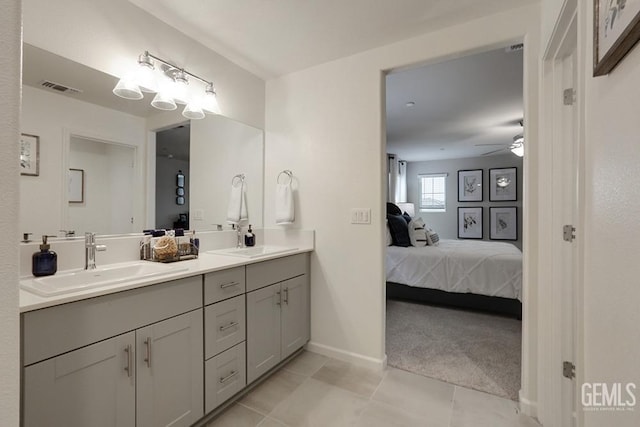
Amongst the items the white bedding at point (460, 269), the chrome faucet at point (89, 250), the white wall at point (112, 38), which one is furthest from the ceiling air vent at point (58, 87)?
the white bedding at point (460, 269)

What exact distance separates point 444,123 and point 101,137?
3.98 metres

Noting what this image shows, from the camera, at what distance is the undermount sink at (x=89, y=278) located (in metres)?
1.14

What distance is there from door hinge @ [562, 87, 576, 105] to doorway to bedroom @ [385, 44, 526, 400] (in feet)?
2.45

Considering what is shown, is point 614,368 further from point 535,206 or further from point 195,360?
point 195,360

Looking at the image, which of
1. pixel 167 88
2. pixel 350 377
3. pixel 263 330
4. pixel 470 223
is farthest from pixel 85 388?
pixel 470 223

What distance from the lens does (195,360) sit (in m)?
1.50

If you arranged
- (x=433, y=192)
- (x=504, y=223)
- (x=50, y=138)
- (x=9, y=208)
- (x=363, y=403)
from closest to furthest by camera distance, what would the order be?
(x=9, y=208) → (x=50, y=138) → (x=363, y=403) → (x=504, y=223) → (x=433, y=192)

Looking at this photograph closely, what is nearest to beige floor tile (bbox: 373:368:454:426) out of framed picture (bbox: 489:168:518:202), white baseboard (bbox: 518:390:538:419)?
white baseboard (bbox: 518:390:538:419)

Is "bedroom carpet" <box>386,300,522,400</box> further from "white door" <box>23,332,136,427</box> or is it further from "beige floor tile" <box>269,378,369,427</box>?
"white door" <box>23,332,136,427</box>

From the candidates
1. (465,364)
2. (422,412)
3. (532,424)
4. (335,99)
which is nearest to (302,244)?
(335,99)

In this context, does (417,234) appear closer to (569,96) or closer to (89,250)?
(569,96)

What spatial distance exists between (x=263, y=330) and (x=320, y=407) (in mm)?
573

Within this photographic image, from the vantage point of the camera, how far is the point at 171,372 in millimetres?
1396

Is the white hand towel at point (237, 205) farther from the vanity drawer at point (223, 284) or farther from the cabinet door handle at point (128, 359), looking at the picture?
the cabinet door handle at point (128, 359)
